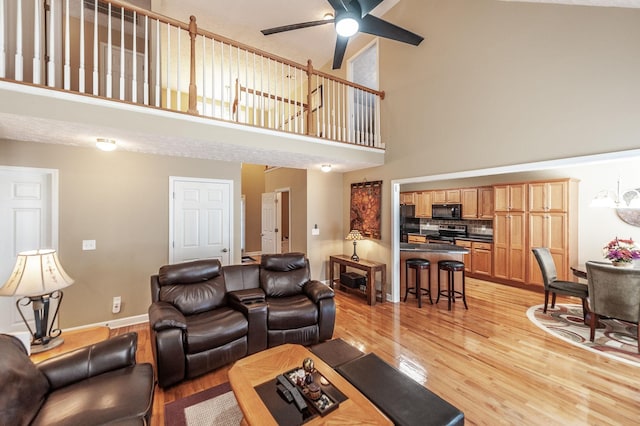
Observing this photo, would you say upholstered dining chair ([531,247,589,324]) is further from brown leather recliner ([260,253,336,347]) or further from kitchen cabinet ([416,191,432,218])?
brown leather recliner ([260,253,336,347])

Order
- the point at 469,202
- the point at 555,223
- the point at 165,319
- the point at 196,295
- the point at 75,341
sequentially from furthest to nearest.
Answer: the point at 469,202
the point at 555,223
the point at 196,295
the point at 165,319
the point at 75,341

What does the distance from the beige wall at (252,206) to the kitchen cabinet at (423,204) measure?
4.88m

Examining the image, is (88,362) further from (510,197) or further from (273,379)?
(510,197)

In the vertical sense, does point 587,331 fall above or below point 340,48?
below

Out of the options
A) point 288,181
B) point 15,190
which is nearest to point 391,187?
point 288,181

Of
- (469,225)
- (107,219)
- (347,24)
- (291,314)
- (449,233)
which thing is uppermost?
(347,24)

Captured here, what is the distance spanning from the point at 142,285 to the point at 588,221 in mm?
7612

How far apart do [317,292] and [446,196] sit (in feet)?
16.4

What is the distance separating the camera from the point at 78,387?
1.65 metres

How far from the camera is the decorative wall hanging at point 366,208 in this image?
4875 mm

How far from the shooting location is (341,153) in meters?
4.23

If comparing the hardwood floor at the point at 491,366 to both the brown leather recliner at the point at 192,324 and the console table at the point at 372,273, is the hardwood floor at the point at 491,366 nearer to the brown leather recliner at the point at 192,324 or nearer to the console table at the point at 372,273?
the brown leather recliner at the point at 192,324

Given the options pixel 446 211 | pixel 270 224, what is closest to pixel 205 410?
pixel 270 224

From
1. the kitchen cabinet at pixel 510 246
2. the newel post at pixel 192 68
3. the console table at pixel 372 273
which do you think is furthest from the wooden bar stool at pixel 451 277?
the newel post at pixel 192 68
